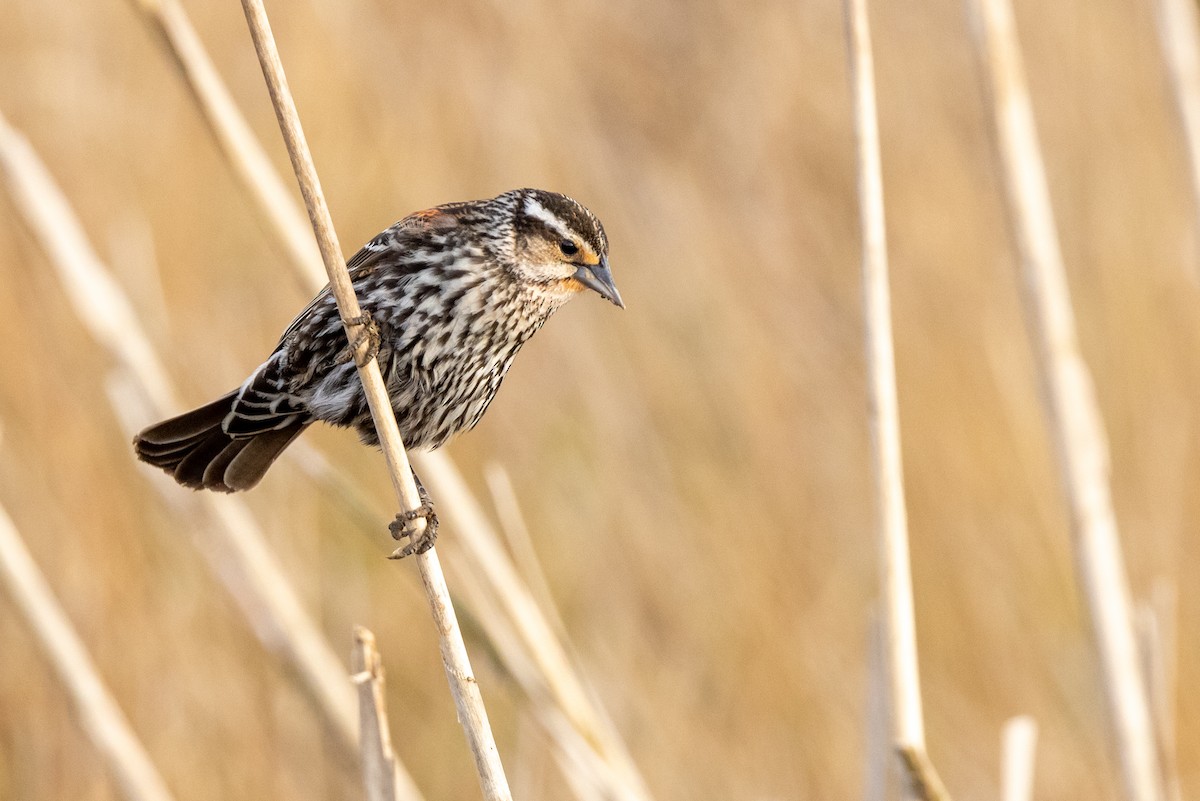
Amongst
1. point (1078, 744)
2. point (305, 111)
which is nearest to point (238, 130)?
point (305, 111)

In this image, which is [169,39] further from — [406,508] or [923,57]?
[923,57]

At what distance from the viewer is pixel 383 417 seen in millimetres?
1374

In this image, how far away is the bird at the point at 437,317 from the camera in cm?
174

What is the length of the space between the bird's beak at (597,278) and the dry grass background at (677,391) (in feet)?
4.98

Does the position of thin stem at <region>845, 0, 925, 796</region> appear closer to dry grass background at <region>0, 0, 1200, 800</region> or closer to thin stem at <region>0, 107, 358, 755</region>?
thin stem at <region>0, 107, 358, 755</region>

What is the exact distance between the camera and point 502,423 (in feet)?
11.3

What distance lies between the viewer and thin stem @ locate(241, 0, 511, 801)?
4.14 ft

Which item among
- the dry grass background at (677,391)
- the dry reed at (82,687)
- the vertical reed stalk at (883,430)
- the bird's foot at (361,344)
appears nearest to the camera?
the bird's foot at (361,344)

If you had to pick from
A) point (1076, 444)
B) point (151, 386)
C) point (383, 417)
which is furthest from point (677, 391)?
point (383, 417)

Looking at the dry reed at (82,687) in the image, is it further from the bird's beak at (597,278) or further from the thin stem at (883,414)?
the thin stem at (883,414)

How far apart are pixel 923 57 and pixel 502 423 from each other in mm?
1511

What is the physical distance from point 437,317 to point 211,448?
1.43 feet

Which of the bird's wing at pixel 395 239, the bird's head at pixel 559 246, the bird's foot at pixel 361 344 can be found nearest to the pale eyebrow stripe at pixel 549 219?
the bird's head at pixel 559 246

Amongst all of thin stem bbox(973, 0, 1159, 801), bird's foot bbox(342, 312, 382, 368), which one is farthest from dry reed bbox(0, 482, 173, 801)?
thin stem bbox(973, 0, 1159, 801)
